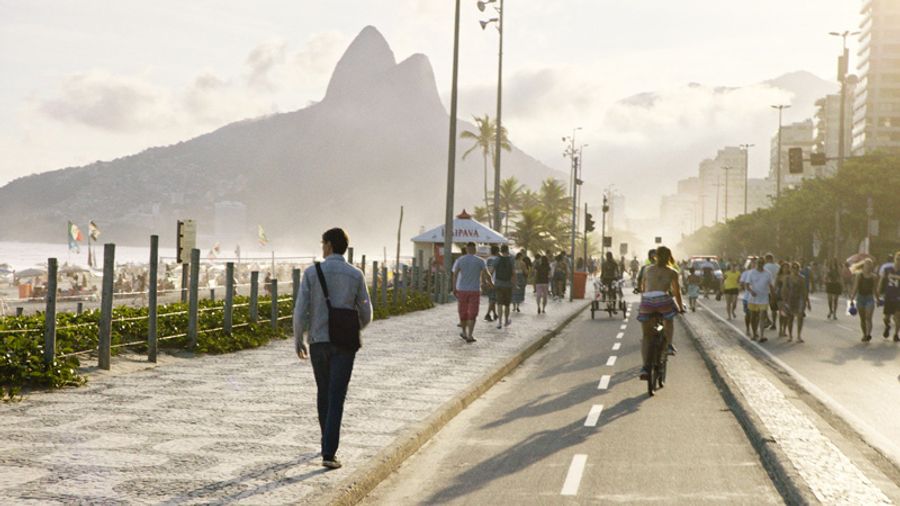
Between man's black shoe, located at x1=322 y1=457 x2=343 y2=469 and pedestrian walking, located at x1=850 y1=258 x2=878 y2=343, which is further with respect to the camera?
pedestrian walking, located at x1=850 y1=258 x2=878 y2=343

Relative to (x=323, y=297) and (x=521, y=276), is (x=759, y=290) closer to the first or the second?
(x=521, y=276)

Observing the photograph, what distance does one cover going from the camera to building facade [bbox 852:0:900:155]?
5571 inches

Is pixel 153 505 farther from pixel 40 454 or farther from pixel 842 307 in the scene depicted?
pixel 842 307

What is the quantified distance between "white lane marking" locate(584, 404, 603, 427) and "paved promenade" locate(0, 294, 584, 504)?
1.51 metres

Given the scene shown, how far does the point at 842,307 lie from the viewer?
127 feet

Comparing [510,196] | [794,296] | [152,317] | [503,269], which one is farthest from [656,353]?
[510,196]

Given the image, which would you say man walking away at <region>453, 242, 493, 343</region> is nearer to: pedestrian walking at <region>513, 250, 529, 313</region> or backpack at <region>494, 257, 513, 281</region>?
backpack at <region>494, 257, 513, 281</region>

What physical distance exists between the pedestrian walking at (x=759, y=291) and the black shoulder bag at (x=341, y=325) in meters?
15.1

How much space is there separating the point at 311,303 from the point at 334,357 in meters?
0.43

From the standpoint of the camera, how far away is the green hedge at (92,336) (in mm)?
11109

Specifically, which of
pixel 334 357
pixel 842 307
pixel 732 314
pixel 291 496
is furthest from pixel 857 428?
pixel 842 307

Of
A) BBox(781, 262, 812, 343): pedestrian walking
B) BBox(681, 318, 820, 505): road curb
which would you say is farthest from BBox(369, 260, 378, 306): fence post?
BBox(681, 318, 820, 505): road curb

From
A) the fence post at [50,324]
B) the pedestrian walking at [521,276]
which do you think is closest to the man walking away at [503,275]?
the pedestrian walking at [521,276]

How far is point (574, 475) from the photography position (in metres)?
7.77
